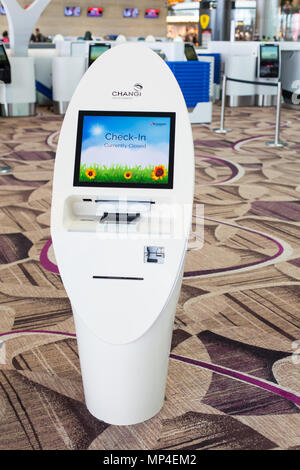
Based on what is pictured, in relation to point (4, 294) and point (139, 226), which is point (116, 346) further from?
point (4, 294)

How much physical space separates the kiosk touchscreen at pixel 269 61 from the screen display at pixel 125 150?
9525 millimetres

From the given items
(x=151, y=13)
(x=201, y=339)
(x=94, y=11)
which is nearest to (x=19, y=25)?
(x=201, y=339)

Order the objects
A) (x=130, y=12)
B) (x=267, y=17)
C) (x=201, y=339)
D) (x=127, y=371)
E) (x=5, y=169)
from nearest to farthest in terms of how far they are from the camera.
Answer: (x=127, y=371), (x=201, y=339), (x=5, y=169), (x=267, y=17), (x=130, y=12)

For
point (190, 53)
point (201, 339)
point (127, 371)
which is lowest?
point (201, 339)

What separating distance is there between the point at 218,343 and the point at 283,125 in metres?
6.85

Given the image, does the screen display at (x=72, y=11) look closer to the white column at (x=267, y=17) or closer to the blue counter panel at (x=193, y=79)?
the white column at (x=267, y=17)

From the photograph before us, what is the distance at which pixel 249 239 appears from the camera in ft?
12.8

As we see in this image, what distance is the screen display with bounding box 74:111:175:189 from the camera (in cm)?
188

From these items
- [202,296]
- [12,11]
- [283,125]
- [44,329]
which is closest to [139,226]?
[44,329]

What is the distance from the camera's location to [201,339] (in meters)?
2.61

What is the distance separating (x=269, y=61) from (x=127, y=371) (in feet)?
32.5

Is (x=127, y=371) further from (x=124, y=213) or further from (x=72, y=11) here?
(x=72, y=11)

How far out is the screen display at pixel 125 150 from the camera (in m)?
1.88

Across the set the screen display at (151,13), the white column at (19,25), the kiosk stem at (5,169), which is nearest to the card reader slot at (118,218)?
the kiosk stem at (5,169)
